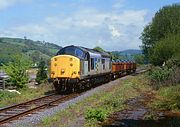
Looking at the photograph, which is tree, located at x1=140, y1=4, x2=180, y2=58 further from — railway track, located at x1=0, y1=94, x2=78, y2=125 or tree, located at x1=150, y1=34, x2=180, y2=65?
railway track, located at x1=0, y1=94, x2=78, y2=125

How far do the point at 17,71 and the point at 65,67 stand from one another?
14.8m

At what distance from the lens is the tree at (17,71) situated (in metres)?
41.7

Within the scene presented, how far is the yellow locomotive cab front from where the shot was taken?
27984 mm

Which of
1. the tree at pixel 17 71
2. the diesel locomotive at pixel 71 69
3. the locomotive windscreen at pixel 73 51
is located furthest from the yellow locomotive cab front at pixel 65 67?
the tree at pixel 17 71

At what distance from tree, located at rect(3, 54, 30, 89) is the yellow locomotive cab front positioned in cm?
1398

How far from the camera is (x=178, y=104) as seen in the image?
2023 cm

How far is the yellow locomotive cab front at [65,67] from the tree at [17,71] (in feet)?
45.9

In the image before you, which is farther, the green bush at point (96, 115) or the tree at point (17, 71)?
the tree at point (17, 71)

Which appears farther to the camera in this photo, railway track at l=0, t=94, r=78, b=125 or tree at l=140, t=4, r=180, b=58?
tree at l=140, t=4, r=180, b=58

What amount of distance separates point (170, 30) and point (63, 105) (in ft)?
201

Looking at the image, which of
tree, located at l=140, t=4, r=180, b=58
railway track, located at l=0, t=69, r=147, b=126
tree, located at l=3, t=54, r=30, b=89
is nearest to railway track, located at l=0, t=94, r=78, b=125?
railway track, located at l=0, t=69, r=147, b=126

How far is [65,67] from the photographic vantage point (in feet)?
92.5

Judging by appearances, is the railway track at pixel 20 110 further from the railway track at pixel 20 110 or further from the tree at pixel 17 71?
the tree at pixel 17 71

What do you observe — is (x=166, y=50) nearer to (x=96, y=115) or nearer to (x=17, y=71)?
(x=17, y=71)
